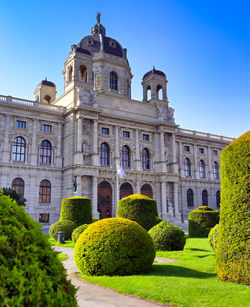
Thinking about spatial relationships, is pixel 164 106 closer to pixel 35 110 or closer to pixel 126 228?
pixel 35 110

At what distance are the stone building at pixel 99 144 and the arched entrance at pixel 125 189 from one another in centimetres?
13

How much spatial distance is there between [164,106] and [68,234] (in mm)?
31449

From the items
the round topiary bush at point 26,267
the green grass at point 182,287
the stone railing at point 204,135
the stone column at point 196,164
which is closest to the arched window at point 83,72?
the stone railing at point 204,135

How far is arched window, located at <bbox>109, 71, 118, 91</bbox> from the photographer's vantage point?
48.6 metres

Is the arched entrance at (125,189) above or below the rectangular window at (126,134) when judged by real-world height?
below

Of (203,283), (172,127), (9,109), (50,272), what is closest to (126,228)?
(203,283)

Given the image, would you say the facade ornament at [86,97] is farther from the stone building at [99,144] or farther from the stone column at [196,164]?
the stone column at [196,164]

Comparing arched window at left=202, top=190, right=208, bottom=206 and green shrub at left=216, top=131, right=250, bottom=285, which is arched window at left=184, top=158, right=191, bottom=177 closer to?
arched window at left=202, top=190, right=208, bottom=206

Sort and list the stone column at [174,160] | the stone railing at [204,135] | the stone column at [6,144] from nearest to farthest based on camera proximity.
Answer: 1. the stone column at [6,144]
2. the stone column at [174,160]
3. the stone railing at [204,135]

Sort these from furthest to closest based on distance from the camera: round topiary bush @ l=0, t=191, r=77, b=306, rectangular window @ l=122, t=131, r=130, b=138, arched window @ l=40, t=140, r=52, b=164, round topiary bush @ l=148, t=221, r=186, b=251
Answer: rectangular window @ l=122, t=131, r=130, b=138 → arched window @ l=40, t=140, r=52, b=164 → round topiary bush @ l=148, t=221, r=186, b=251 → round topiary bush @ l=0, t=191, r=77, b=306

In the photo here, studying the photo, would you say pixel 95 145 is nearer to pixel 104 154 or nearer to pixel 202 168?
pixel 104 154

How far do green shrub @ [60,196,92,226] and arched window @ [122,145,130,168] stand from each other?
19.2 meters

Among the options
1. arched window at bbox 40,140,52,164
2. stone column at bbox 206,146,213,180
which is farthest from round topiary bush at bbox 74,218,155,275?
stone column at bbox 206,146,213,180

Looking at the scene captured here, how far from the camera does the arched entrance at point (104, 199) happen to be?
38.9 metres
